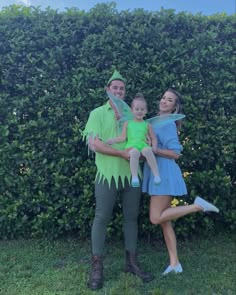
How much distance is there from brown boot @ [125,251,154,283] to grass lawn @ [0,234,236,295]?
Result: 0.06 m

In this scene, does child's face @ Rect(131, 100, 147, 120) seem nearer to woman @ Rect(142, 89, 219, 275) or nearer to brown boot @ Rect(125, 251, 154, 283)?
woman @ Rect(142, 89, 219, 275)

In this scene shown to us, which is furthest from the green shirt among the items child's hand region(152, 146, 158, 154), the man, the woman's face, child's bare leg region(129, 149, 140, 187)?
the woman's face

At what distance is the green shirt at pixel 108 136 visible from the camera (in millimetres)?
3658

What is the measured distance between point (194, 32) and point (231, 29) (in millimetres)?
458

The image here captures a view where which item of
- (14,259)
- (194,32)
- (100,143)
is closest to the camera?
(100,143)

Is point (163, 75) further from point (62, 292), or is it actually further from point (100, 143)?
point (62, 292)

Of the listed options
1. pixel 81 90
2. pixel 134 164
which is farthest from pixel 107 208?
pixel 81 90

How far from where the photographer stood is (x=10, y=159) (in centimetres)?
459

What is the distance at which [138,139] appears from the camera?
11.8 ft

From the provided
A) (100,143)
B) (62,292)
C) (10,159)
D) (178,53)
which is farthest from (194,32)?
(62,292)

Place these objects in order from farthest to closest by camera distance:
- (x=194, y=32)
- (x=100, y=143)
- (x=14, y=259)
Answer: (x=194, y=32)
(x=14, y=259)
(x=100, y=143)

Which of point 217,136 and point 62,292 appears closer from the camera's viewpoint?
point 62,292

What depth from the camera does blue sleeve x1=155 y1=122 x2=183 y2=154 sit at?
375cm

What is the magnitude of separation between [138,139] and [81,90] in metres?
1.24
